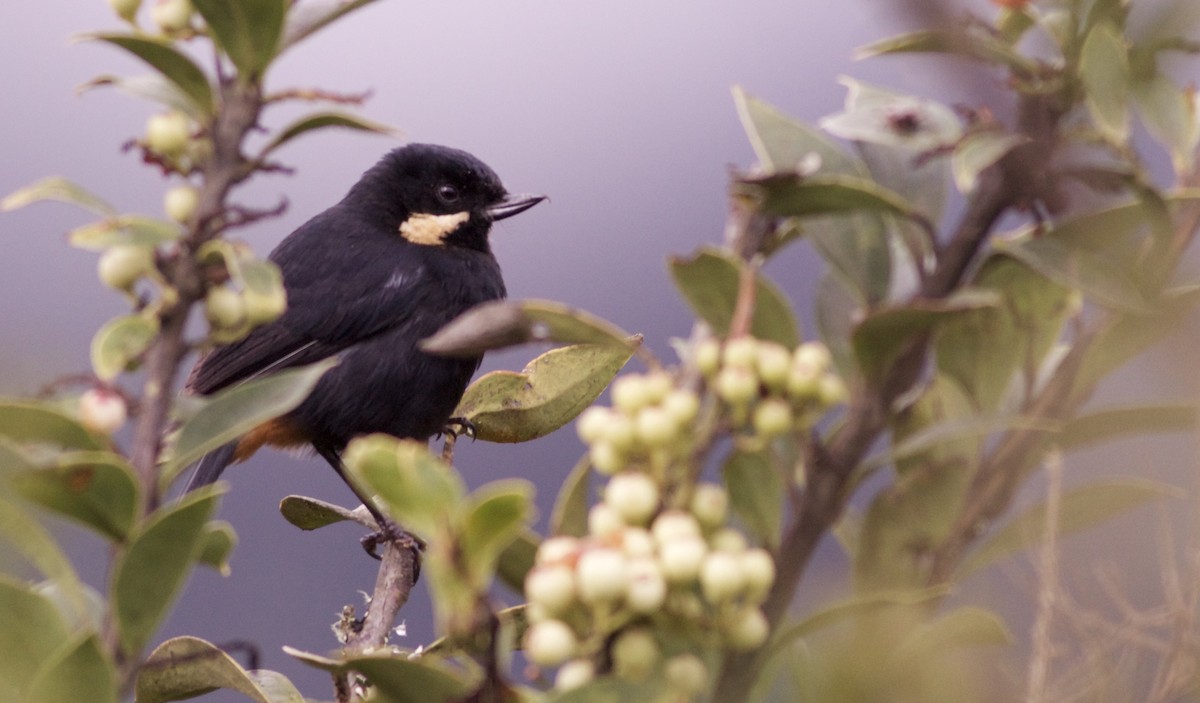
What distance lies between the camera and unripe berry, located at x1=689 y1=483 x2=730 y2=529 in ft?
2.39

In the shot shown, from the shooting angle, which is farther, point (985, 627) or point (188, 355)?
point (188, 355)

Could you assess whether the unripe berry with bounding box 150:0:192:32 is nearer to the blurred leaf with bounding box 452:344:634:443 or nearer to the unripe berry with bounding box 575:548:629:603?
the unripe berry with bounding box 575:548:629:603

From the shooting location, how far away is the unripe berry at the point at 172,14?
96 cm

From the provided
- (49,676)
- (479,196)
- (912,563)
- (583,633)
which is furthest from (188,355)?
(479,196)

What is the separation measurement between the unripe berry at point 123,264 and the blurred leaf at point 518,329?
235 mm

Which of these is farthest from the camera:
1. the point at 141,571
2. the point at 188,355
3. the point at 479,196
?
the point at 479,196

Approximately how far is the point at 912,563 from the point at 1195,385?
206 mm

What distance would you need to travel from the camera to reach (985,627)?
0.76 metres

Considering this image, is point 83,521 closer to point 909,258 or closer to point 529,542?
point 529,542

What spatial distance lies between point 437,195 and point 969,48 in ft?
10.9

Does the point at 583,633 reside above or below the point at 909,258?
below

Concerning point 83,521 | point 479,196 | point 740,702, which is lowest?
point 479,196

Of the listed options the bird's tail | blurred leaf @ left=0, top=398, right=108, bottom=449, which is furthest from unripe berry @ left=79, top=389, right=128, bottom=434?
the bird's tail

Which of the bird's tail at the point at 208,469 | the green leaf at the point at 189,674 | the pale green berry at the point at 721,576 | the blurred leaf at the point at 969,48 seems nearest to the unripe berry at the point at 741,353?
the pale green berry at the point at 721,576
